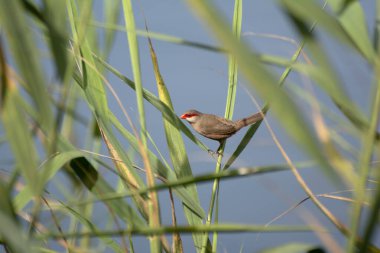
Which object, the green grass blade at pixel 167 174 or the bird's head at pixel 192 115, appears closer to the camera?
the green grass blade at pixel 167 174

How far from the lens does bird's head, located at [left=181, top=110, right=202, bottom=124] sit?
4938mm

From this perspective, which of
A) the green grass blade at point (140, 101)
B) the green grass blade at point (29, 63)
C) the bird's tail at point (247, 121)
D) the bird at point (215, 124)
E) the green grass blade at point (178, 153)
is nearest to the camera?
the green grass blade at point (29, 63)

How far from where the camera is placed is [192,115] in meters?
5.02

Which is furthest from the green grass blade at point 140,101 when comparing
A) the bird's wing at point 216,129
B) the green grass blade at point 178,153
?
the bird's wing at point 216,129

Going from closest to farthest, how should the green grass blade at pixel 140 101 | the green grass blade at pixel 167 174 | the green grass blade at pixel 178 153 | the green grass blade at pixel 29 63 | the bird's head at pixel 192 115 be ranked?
1. the green grass blade at pixel 29 63
2. the green grass blade at pixel 140 101
3. the green grass blade at pixel 167 174
4. the green grass blade at pixel 178 153
5. the bird's head at pixel 192 115

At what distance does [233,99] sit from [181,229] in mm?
1300

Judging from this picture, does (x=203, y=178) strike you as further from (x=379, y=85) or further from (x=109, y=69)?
(x=109, y=69)

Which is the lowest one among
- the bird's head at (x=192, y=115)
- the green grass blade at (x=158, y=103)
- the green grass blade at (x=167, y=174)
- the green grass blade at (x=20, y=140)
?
the green grass blade at (x=20, y=140)

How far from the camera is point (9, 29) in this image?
95 centimetres

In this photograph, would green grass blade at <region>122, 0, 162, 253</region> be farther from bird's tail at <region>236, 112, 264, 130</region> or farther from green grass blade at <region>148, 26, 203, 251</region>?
bird's tail at <region>236, 112, 264, 130</region>

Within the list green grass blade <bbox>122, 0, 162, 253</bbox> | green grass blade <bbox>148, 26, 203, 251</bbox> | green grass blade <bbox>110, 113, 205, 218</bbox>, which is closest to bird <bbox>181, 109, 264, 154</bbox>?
green grass blade <bbox>148, 26, 203, 251</bbox>

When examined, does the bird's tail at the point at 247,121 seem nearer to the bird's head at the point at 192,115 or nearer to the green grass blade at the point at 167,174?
the bird's head at the point at 192,115

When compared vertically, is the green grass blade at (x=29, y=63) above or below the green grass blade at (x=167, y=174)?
below

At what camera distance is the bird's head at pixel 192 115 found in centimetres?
494
